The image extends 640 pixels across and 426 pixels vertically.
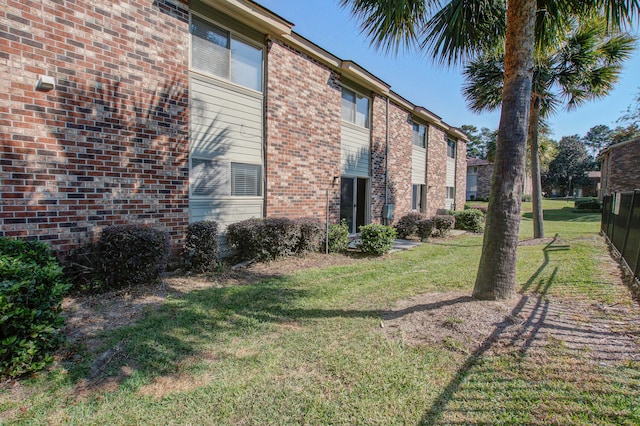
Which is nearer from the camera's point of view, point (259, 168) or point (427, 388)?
point (427, 388)

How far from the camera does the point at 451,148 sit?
66.1ft

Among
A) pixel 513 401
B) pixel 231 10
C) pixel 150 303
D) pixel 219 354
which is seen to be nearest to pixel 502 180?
pixel 513 401

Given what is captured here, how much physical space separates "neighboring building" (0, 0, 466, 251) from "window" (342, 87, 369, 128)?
0.27 feet

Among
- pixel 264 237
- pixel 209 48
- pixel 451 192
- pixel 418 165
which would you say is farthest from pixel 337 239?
pixel 451 192

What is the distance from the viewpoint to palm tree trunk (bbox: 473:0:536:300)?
4.06 m

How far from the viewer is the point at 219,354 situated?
129 inches

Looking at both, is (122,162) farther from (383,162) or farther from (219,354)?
(383,162)

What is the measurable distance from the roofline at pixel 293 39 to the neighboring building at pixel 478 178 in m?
35.9

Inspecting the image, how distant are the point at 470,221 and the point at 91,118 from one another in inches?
610

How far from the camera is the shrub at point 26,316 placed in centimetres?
258

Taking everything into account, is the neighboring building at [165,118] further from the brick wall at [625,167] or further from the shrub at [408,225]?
the brick wall at [625,167]

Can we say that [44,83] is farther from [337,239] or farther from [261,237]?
[337,239]

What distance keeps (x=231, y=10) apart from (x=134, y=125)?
341 centimetres

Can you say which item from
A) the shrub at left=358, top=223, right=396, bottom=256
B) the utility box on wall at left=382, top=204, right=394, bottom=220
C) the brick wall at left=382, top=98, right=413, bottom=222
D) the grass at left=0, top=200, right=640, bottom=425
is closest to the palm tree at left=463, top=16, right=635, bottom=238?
the brick wall at left=382, top=98, right=413, bottom=222
